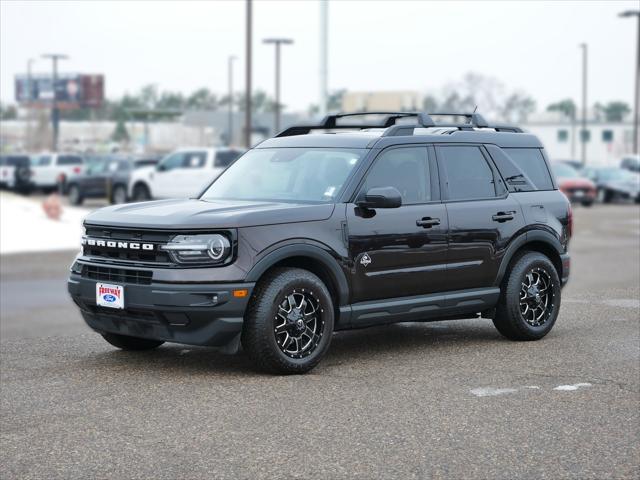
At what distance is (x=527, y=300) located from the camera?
9.90m

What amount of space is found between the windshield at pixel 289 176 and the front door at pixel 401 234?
24 centimetres

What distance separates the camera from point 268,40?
6506 centimetres

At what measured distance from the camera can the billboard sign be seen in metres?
112

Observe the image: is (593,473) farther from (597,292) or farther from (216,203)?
(597,292)

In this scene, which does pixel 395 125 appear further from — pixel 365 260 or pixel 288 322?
pixel 288 322

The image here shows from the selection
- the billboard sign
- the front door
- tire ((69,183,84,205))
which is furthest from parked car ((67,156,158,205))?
the billboard sign

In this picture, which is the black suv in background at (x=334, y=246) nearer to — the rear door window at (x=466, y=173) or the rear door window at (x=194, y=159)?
the rear door window at (x=466, y=173)

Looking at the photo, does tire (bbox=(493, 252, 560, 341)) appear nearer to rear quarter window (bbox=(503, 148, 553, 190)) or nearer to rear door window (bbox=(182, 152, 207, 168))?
rear quarter window (bbox=(503, 148, 553, 190))

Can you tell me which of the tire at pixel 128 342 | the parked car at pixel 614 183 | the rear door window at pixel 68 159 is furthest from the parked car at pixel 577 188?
the tire at pixel 128 342

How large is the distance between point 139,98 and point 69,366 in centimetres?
16645

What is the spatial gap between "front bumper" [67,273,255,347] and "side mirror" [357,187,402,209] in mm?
1193

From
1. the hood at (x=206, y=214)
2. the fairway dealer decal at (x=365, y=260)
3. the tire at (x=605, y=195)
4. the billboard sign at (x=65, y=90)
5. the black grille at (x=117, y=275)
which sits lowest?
the tire at (x=605, y=195)

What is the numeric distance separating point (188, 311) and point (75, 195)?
104 ft

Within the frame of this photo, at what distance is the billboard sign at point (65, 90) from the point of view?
4402 inches
